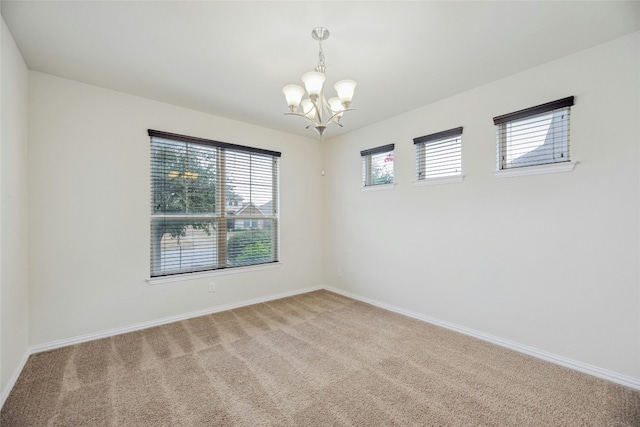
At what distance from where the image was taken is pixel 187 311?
3.66 meters

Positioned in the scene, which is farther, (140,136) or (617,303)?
(140,136)

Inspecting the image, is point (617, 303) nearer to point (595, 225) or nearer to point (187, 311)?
point (595, 225)

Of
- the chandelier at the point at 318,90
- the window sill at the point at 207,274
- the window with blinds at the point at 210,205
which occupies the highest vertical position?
the chandelier at the point at 318,90

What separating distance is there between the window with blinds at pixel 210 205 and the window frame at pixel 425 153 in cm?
217

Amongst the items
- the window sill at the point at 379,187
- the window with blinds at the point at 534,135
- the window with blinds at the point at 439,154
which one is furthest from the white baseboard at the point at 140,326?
the window with blinds at the point at 534,135

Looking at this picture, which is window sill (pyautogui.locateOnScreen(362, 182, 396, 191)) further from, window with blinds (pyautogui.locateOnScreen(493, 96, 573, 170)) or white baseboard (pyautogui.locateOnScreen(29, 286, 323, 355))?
white baseboard (pyautogui.locateOnScreen(29, 286, 323, 355))

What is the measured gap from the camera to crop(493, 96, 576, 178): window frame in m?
2.51

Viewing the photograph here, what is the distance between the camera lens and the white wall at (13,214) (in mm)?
2055

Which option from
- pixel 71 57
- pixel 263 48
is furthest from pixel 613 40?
pixel 71 57

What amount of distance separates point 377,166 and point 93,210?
3622mm

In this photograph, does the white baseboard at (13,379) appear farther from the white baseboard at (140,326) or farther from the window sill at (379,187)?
the window sill at (379,187)

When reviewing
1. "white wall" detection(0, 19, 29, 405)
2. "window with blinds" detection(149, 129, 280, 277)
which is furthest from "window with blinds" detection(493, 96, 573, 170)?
"white wall" detection(0, 19, 29, 405)

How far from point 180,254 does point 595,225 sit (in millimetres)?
4349

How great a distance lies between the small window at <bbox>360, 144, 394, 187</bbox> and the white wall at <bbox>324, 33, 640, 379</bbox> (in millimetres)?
149
